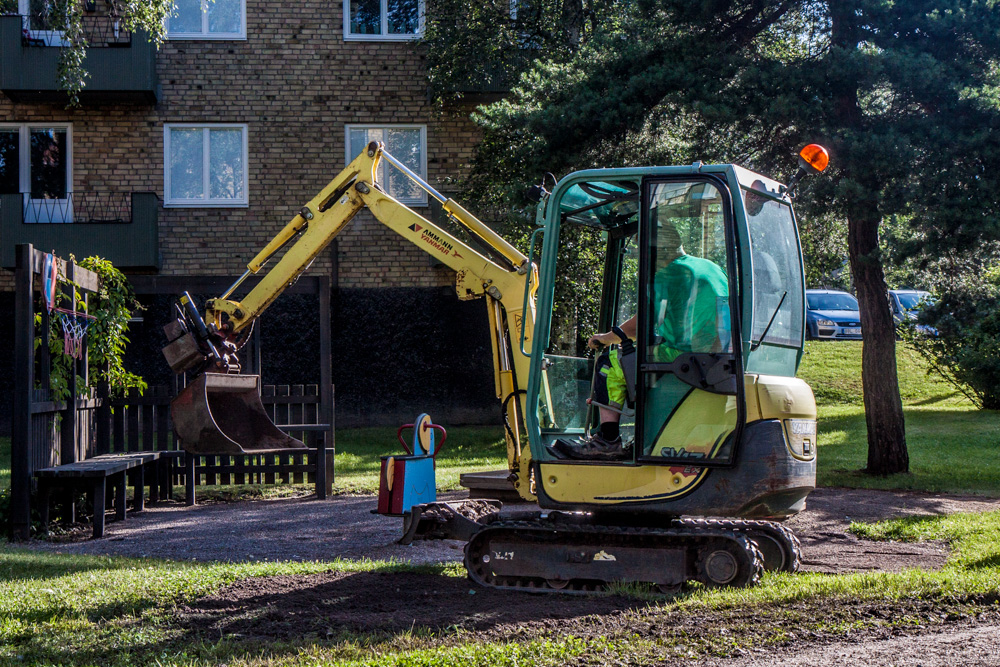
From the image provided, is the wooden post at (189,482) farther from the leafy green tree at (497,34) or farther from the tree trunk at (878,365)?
the leafy green tree at (497,34)

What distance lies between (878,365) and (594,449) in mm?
7987

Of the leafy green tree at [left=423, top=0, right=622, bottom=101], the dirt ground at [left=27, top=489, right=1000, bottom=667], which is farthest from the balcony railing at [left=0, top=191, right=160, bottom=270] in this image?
the dirt ground at [left=27, top=489, right=1000, bottom=667]

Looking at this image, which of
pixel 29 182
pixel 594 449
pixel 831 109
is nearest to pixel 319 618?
pixel 594 449

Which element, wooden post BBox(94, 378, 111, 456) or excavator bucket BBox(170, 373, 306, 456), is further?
wooden post BBox(94, 378, 111, 456)

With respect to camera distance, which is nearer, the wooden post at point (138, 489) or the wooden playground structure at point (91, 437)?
the wooden playground structure at point (91, 437)

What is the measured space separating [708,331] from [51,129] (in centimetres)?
1722

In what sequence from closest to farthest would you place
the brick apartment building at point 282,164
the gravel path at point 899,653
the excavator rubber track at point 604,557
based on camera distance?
1. the gravel path at point 899,653
2. the excavator rubber track at point 604,557
3. the brick apartment building at point 282,164

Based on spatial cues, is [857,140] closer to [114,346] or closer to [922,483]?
[922,483]

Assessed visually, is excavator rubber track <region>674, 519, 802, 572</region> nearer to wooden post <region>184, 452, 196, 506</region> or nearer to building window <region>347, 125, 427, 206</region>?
wooden post <region>184, 452, 196, 506</region>

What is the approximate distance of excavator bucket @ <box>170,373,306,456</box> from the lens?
788 centimetres

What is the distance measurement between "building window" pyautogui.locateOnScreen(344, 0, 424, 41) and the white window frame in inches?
234

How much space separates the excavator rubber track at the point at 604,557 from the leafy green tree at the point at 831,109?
252 inches

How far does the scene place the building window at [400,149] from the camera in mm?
19875

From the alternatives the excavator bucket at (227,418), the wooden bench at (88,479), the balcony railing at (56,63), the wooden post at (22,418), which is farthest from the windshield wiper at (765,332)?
the balcony railing at (56,63)
